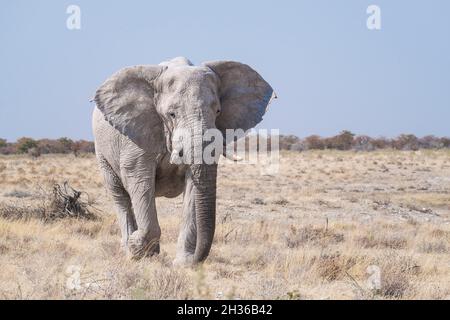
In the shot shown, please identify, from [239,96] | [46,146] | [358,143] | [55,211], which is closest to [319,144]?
[358,143]

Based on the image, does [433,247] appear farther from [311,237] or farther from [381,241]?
[311,237]

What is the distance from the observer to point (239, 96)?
8039 mm

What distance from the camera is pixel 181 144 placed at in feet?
22.4

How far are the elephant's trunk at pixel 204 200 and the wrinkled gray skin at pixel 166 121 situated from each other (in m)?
0.01

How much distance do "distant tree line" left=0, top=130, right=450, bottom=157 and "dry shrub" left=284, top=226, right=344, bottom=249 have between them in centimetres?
5278

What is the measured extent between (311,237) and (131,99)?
4.58 meters

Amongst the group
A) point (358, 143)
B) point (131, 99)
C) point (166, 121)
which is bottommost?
point (358, 143)

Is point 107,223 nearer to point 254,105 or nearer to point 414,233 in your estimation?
point 254,105

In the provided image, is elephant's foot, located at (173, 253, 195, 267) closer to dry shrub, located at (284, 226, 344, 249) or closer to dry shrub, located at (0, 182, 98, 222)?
dry shrub, located at (284, 226, 344, 249)

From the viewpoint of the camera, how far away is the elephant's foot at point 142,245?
26.1 ft

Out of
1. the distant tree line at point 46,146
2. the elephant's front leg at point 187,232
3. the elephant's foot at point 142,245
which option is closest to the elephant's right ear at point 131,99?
the elephant's front leg at point 187,232

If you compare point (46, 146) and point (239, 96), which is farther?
point (46, 146)

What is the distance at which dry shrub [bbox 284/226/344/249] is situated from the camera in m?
10.5
